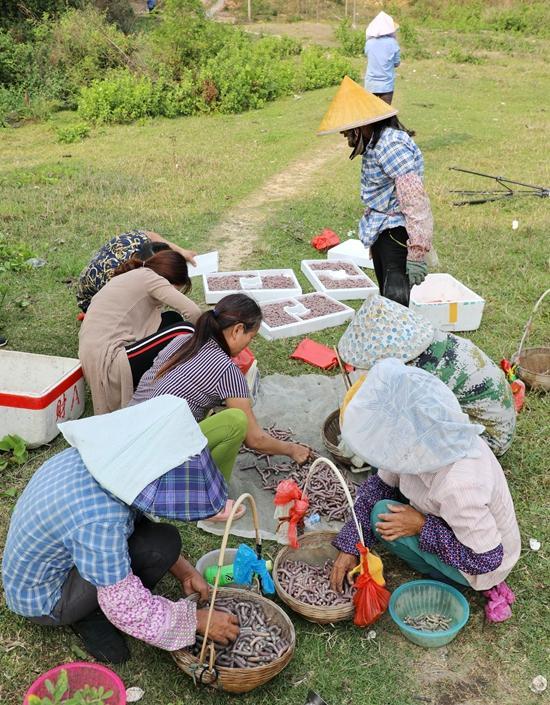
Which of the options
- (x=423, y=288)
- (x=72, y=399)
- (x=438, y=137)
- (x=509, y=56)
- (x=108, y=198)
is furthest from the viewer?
(x=509, y=56)

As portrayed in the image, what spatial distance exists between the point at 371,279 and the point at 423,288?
0.86m

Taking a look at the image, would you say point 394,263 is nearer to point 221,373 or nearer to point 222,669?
point 221,373

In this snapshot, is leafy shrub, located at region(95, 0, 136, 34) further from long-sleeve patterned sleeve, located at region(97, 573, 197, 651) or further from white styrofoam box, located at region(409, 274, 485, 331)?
long-sleeve patterned sleeve, located at region(97, 573, 197, 651)

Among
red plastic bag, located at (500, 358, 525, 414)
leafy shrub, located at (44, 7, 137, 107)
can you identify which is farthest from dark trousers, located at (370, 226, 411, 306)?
leafy shrub, located at (44, 7, 137, 107)

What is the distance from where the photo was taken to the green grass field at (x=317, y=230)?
2.87 meters

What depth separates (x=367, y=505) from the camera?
323 cm

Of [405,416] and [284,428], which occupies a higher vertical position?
[405,416]

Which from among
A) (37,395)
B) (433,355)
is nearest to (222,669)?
(433,355)

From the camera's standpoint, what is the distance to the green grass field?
9.41ft

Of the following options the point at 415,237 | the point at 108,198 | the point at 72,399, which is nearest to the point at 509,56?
the point at 108,198

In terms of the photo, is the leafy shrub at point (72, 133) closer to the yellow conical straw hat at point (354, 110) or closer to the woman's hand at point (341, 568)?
the yellow conical straw hat at point (354, 110)

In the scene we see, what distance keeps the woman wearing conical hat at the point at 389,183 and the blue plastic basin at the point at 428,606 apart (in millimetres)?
2240

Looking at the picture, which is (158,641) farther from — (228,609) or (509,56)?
(509,56)

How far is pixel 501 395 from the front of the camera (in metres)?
3.75
